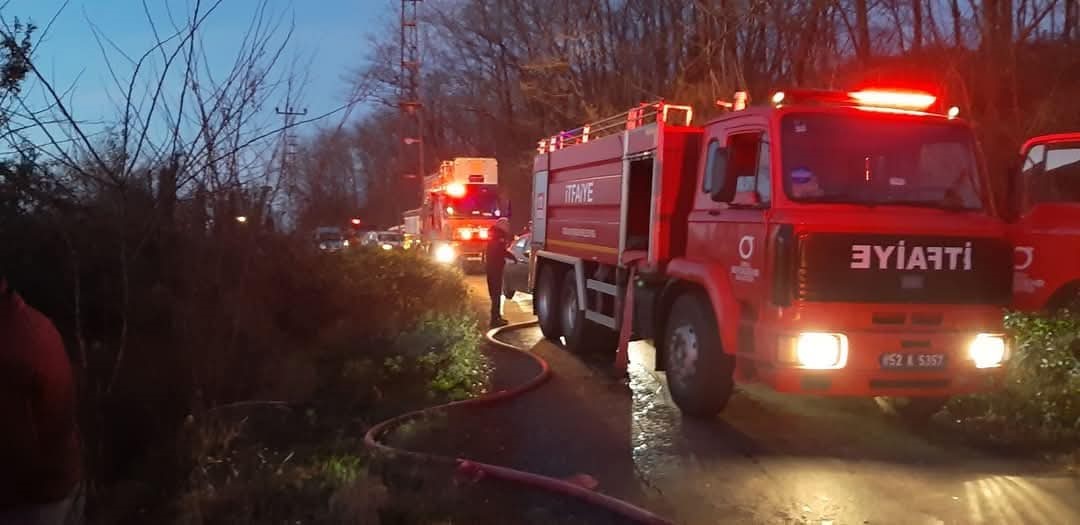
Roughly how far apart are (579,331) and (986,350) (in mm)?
5300

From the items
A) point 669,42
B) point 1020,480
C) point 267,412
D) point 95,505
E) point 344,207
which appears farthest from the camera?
point 669,42

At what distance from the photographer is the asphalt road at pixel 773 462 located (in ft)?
17.8

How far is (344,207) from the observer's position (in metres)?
13.0

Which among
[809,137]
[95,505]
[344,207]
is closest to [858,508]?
[809,137]

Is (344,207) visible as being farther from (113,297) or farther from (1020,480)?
(1020,480)

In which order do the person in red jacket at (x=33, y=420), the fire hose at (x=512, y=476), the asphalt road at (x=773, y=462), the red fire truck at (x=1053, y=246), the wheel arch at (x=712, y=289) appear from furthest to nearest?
the red fire truck at (x=1053, y=246)
the wheel arch at (x=712, y=289)
the asphalt road at (x=773, y=462)
the fire hose at (x=512, y=476)
the person in red jacket at (x=33, y=420)

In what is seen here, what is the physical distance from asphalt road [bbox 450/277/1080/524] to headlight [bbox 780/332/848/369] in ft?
2.31

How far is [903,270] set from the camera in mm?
6465

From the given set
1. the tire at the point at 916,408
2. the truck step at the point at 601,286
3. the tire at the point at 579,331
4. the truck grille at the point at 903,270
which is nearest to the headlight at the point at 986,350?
the truck grille at the point at 903,270

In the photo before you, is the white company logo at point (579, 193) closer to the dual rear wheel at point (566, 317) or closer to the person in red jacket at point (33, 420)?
the dual rear wheel at point (566, 317)

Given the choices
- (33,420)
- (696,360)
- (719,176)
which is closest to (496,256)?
(696,360)

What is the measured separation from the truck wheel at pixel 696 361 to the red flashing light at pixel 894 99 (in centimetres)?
207

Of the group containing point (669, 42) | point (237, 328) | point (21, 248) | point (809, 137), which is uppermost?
point (669, 42)

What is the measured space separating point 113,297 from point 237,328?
1.44 metres
